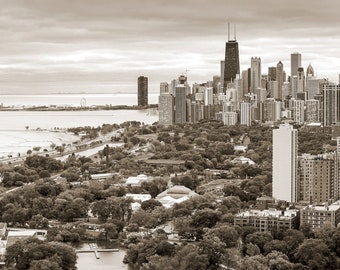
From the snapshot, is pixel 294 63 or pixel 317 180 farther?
pixel 294 63

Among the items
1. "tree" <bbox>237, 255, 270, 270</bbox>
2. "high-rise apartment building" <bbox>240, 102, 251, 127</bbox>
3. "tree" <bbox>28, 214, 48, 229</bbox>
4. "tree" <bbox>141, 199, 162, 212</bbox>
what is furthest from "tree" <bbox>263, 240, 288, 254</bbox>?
"high-rise apartment building" <bbox>240, 102, 251, 127</bbox>

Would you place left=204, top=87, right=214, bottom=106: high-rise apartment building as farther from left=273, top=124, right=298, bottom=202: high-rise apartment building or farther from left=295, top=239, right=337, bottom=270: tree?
left=295, top=239, right=337, bottom=270: tree

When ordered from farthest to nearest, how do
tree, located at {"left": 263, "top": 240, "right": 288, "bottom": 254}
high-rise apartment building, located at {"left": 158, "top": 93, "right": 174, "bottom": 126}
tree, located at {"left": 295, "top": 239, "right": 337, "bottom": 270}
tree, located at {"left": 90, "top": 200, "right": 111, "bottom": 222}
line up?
high-rise apartment building, located at {"left": 158, "top": 93, "right": 174, "bottom": 126}
tree, located at {"left": 90, "top": 200, "right": 111, "bottom": 222}
tree, located at {"left": 263, "top": 240, "right": 288, "bottom": 254}
tree, located at {"left": 295, "top": 239, "right": 337, "bottom": 270}

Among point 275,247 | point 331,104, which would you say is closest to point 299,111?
point 331,104

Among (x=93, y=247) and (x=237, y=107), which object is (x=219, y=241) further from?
(x=237, y=107)

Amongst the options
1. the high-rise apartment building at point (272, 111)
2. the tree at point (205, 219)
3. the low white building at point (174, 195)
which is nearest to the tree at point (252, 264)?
the tree at point (205, 219)

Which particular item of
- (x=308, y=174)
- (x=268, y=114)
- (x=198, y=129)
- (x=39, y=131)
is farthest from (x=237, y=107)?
(x=308, y=174)

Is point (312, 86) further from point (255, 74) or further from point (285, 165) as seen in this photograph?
point (285, 165)

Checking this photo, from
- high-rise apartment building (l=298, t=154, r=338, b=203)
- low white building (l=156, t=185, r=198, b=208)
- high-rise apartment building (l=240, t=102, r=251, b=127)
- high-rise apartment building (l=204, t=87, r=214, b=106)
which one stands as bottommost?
low white building (l=156, t=185, r=198, b=208)
